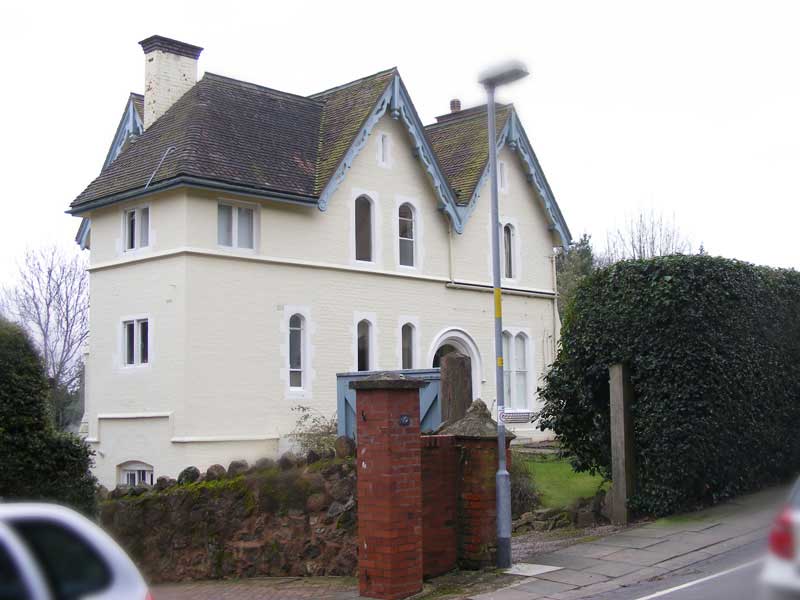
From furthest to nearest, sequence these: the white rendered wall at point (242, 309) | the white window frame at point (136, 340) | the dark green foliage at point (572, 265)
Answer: the dark green foliage at point (572, 265)
the white window frame at point (136, 340)
the white rendered wall at point (242, 309)

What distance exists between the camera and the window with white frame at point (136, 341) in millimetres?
24016

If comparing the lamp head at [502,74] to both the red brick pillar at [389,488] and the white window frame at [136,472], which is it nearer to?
the red brick pillar at [389,488]

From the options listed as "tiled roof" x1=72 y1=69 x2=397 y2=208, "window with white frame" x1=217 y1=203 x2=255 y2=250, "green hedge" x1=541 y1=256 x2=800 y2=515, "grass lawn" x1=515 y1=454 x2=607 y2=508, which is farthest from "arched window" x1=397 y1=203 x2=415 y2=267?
"green hedge" x1=541 y1=256 x2=800 y2=515

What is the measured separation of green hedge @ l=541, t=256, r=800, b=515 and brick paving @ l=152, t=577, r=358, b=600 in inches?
207

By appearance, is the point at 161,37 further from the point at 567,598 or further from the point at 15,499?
the point at 567,598

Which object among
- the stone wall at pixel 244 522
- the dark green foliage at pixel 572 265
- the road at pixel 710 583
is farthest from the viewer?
the dark green foliage at pixel 572 265

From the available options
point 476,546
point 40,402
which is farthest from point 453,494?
point 40,402

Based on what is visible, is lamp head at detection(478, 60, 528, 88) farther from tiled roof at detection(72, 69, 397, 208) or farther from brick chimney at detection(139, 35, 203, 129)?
brick chimney at detection(139, 35, 203, 129)

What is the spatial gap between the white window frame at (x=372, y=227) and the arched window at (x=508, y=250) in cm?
581

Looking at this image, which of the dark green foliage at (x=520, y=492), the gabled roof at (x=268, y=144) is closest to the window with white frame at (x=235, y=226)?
the gabled roof at (x=268, y=144)

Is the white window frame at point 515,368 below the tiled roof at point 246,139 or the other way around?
below

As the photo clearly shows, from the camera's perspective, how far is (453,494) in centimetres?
1279

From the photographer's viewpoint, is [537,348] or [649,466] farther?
[537,348]

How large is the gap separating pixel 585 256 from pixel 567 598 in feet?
152
